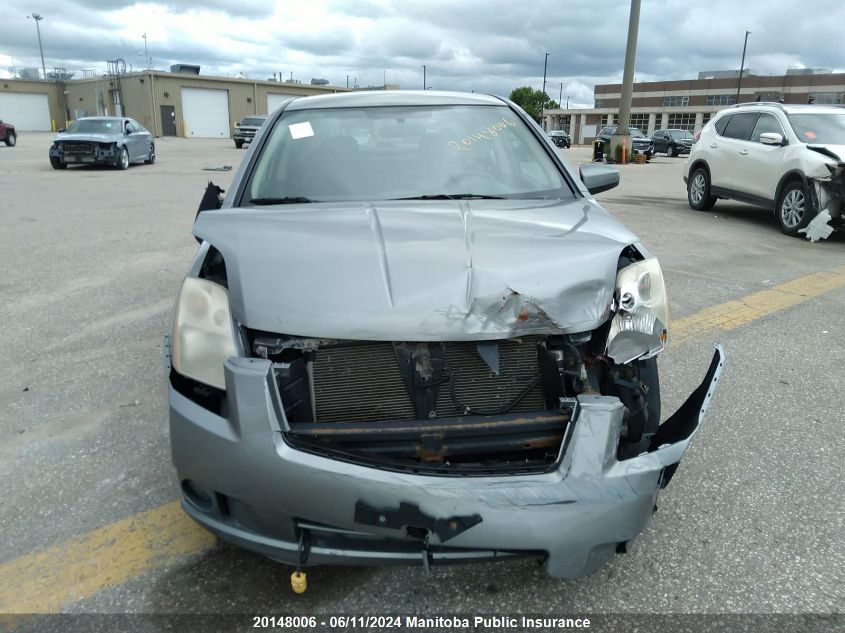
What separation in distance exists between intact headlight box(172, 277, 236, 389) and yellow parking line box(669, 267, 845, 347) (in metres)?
3.05

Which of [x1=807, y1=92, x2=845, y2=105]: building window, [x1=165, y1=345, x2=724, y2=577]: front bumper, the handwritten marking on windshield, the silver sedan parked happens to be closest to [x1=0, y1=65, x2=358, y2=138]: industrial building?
the silver sedan parked

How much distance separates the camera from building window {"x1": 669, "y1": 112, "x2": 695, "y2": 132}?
7550 cm

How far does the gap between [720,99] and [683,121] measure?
174 inches

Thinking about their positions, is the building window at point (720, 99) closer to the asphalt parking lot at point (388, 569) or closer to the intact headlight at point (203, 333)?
the asphalt parking lot at point (388, 569)

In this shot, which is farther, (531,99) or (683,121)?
(531,99)

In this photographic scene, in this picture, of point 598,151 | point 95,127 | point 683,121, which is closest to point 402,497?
point 95,127

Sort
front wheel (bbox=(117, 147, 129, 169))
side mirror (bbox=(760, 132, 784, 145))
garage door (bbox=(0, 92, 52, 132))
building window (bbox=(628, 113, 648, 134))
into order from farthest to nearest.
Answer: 1. building window (bbox=(628, 113, 648, 134))
2. garage door (bbox=(0, 92, 52, 132))
3. front wheel (bbox=(117, 147, 129, 169))
4. side mirror (bbox=(760, 132, 784, 145))

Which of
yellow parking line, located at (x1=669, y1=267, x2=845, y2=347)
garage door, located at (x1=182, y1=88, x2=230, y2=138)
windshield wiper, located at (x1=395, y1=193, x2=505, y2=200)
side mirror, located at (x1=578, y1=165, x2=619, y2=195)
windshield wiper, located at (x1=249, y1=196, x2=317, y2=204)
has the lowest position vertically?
yellow parking line, located at (x1=669, y1=267, x2=845, y2=347)

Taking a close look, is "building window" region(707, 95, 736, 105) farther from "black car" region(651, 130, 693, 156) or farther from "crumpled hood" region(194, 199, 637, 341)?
"crumpled hood" region(194, 199, 637, 341)

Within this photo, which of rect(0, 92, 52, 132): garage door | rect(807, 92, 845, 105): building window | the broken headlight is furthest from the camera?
rect(807, 92, 845, 105): building window

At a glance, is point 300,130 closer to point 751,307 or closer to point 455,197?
point 455,197

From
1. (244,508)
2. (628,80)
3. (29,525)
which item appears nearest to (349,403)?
(244,508)

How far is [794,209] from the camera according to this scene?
28.5ft

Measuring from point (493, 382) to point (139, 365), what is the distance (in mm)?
2769
